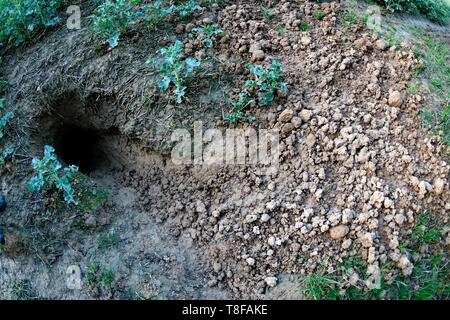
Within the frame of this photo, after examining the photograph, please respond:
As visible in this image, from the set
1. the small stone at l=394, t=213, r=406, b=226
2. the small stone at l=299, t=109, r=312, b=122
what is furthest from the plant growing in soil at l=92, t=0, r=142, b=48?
the small stone at l=394, t=213, r=406, b=226

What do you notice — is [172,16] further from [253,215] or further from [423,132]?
[423,132]

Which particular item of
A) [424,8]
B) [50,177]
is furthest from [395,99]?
[50,177]

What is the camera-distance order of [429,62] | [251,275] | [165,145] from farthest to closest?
[429,62] < [165,145] < [251,275]

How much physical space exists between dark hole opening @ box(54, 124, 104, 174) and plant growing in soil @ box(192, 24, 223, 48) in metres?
1.17

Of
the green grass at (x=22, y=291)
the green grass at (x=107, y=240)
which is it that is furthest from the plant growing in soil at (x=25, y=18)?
the green grass at (x=22, y=291)

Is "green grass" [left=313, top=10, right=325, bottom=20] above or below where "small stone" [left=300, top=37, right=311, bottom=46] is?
above

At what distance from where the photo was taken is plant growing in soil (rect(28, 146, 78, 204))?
282cm

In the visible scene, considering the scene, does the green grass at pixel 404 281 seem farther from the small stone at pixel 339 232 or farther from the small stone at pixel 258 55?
the small stone at pixel 258 55

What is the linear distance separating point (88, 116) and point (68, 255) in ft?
3.85

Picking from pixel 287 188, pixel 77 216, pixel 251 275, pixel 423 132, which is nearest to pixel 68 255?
pixel 77 216

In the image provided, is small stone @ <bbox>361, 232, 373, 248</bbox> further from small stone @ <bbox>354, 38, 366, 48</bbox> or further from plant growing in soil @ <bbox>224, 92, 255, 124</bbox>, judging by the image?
small stone @ <bbox>354, 38, 366, 48</bbox>

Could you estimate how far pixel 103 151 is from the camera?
3.58m

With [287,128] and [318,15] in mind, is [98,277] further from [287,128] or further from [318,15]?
[318,15]

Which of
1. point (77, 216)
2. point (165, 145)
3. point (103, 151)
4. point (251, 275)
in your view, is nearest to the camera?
point (251, 275)
